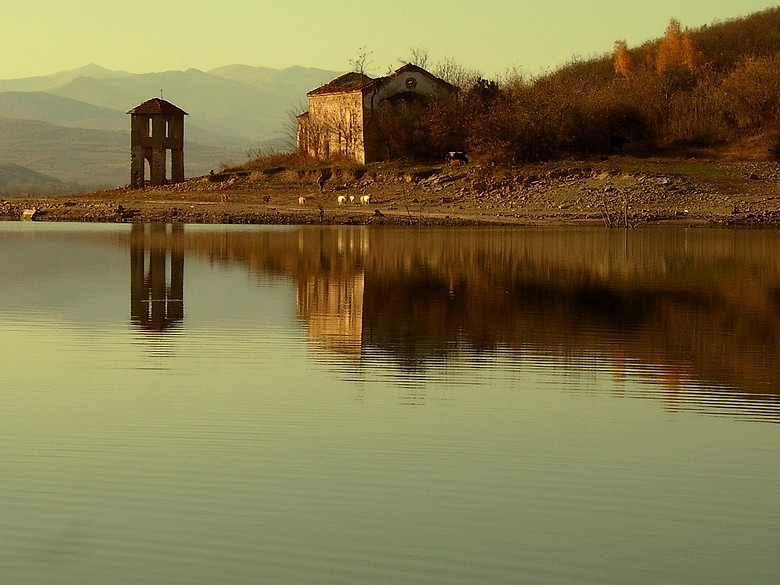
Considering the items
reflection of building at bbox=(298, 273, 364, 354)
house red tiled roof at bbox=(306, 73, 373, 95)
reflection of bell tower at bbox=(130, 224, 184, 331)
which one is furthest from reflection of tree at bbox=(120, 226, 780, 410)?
house red tiled roof at bbox=(306, 73, 373, 95)

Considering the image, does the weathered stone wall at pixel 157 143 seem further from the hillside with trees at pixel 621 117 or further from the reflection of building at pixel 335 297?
the reflection of building at pixel 335 297

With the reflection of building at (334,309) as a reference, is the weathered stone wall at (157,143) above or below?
above

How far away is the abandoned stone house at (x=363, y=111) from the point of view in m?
60.5

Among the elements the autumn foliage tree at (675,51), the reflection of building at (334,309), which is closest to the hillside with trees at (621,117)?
the autumn foliage tree at (675,51)

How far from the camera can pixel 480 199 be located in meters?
51.8

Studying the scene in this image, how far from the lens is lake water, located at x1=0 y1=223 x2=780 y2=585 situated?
28.9ft

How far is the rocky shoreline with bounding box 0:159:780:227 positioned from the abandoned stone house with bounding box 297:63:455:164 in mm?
2584

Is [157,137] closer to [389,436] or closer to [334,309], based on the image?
[334,309]

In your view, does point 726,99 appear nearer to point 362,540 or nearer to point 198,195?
point 198,195

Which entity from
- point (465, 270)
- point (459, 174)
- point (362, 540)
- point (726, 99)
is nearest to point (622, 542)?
point (362, 540)

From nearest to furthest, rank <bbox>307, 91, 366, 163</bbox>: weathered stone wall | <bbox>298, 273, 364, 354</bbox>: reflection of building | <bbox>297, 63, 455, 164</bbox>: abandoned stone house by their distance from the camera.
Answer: <bbox>298, 273, 364, 354</bbox>: reflection of building → <bbox>297, 63, 455, 164</bbox>: abandoned stone house → <bbox>307, 91, 366, 163</bbox>: weathered stone wall

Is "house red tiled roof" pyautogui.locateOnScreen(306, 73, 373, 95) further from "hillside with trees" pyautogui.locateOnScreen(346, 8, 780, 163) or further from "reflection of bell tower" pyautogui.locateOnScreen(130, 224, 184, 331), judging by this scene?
"reflection of bell tower" pyautogui.locateOnScreen(130, 224, 184, 331)

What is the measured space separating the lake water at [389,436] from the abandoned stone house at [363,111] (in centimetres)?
3470

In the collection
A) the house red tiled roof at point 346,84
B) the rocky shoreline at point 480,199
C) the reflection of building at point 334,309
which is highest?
the house red tiled roof at point 346,84
